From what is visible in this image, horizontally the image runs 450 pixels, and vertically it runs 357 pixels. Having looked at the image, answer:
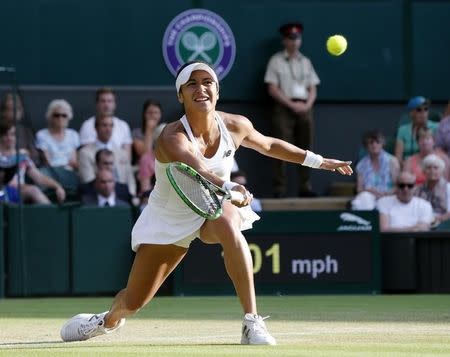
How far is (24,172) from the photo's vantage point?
14.7 metres

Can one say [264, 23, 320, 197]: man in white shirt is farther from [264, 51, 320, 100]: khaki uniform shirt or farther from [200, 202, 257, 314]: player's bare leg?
[200, 202, 257, 314]: player's bare leg

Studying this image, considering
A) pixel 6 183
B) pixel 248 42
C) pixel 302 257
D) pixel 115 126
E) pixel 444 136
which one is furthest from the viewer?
pixel 248 42

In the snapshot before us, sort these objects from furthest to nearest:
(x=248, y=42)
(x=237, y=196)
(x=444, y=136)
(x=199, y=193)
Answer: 1. (x=248, y=42)
2. (x=444, y=136)
3. (x=199, y=193)
4. (x=237, y=196)

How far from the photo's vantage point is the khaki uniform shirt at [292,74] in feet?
53.4

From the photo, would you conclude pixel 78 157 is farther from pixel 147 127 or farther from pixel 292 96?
pixel 292 96

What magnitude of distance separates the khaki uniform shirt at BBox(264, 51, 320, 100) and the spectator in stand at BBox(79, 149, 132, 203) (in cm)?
275

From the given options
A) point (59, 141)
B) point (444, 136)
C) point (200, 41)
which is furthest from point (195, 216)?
point (444, 136)

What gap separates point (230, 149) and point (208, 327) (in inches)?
79.3

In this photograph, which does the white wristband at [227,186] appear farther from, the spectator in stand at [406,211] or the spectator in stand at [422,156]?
the spectator in stand at [422,156]

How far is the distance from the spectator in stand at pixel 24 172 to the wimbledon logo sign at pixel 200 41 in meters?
1.86

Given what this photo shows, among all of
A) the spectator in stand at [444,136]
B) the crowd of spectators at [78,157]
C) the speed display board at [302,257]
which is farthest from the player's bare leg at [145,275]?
the spectator in stand at [444,136]

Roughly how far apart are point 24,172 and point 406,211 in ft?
13.6

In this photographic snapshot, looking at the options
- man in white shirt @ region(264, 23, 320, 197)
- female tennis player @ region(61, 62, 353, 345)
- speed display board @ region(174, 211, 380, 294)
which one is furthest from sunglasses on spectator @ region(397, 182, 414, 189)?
female tennis player @ region(61, 62, 353, 345)

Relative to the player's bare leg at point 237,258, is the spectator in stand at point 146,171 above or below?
above
